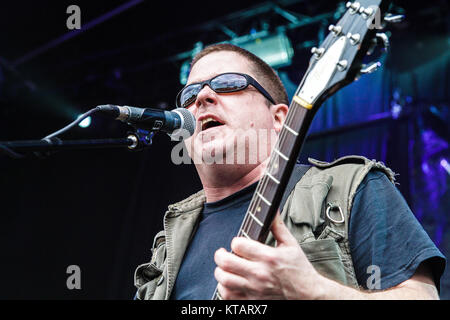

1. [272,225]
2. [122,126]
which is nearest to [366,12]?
[272,225]

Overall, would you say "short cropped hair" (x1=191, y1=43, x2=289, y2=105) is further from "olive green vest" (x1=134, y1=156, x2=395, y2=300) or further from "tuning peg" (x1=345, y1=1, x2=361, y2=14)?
"tuning peg" (x1=345, y1=1, x2=361, y2=14)

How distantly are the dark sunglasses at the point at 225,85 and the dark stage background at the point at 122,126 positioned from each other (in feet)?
6.50

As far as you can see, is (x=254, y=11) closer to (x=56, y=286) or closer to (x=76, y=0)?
(x=76, y=0)

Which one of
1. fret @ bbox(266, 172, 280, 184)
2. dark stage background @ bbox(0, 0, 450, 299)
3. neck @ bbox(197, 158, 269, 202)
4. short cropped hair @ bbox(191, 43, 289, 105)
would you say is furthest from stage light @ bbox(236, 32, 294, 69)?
fret @ bbox(266, 172, 280, 184)

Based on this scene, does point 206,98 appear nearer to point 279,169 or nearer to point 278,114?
point 278,114

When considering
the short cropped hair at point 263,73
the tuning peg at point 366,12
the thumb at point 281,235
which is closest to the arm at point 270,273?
the thumb at point 281,235

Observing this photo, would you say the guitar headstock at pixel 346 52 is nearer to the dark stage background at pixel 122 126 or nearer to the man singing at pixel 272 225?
the man singing at pixel 272 225

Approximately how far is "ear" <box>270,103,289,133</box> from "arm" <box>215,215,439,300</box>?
1078mm

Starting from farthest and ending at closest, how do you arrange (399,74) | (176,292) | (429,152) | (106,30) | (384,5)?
(106,30) < (399,74) < (429,152) < (176,292) < (384,5)

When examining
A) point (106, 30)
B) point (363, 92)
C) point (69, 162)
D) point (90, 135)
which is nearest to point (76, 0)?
point (106, 30)

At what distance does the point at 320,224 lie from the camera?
1627 mm

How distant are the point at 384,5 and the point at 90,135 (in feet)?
15.9

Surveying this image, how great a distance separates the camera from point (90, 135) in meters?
5.59

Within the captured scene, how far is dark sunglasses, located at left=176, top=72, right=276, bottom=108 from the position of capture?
2.15 meters
